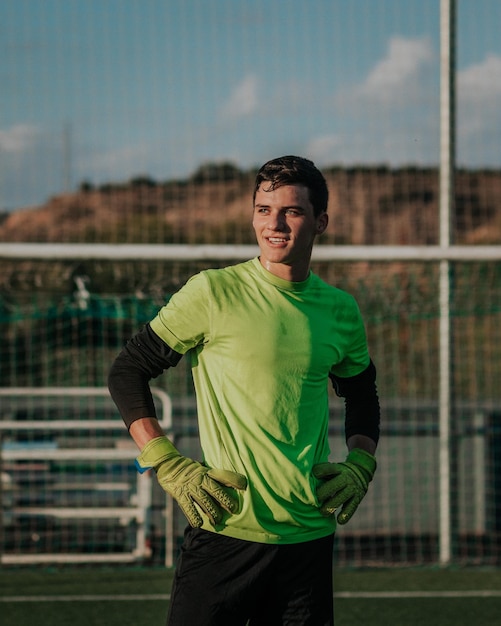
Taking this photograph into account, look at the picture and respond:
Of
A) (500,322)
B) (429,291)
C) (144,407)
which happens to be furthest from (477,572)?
(500,322)

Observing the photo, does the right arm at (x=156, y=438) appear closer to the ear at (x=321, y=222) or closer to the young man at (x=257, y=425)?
the young man at (x=257, y=425)

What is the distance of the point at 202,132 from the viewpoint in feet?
24.8

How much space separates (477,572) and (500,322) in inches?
362

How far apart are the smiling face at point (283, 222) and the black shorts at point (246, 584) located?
0.72 m

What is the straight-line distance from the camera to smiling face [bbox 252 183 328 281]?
2.86m

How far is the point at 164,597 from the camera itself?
6.20 metres

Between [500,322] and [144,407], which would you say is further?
[500,322]

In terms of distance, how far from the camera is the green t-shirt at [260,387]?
9.18 ft

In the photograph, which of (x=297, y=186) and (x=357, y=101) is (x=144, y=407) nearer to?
(x=297, y=186)

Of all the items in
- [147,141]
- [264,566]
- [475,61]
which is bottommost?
[264,566]

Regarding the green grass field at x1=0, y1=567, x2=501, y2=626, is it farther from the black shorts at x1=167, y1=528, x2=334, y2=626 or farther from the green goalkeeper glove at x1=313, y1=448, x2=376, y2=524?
the black shorts at x1=167, y1=528, x2=334, y2=626

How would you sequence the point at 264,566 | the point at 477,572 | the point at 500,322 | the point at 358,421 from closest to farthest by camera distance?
the point at 264,566, the point at 358,421, the point at 477,572, the point at 500,322

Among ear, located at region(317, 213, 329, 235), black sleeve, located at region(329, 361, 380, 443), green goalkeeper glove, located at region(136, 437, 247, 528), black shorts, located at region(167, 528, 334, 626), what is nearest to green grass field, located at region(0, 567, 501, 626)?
black sleeve, located at region(329, 361, 380, 443)

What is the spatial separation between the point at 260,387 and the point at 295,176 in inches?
21.2
